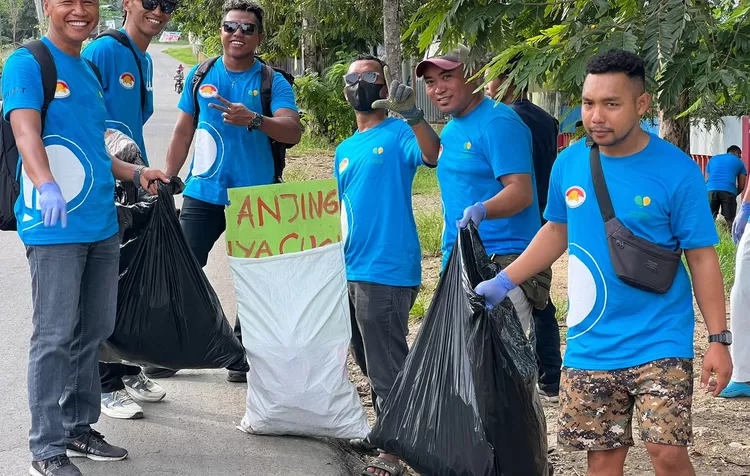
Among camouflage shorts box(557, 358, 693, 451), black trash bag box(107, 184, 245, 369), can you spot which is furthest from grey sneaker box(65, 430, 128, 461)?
camouflage shorts box(557, 358, 693, 451)

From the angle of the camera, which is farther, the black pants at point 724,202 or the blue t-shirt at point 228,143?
the black pants at point 724,202

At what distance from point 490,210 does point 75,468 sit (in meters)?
1.89

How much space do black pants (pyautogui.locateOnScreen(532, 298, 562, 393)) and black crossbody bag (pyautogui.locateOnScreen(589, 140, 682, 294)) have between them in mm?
2413

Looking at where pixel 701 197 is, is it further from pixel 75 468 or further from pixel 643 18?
pixel 75 468

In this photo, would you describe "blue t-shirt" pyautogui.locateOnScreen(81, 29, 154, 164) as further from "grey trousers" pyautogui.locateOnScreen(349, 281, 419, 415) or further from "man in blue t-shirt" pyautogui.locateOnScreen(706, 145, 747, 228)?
"man in blue t-shirt" pyautogui.locateOnScreen(706, 145, 747, 228)

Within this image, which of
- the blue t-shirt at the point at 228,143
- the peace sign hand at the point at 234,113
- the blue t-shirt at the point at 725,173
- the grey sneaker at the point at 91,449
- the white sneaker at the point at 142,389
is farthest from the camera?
the blue t-shirt at the point at 725,173

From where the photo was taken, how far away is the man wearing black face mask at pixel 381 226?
14.6 ft

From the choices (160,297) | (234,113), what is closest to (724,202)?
(234,113)

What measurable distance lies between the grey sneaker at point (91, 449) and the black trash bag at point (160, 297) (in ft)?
1.35

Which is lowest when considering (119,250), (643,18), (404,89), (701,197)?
(119,250)

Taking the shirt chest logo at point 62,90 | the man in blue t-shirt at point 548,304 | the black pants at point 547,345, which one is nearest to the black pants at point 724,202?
the man in blue t-shirt at point 548,304


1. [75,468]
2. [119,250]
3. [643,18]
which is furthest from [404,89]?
[75,468]

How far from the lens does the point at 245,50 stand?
5.25 m

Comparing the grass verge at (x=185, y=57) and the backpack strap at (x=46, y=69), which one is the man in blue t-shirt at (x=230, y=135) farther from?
the grass verge at (x=185, y=57)
